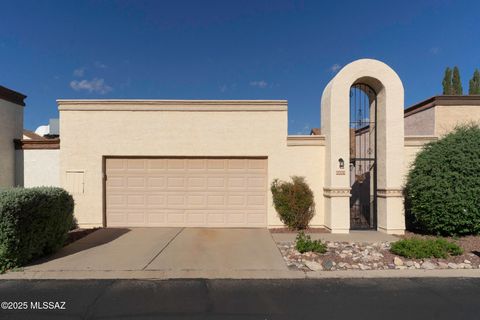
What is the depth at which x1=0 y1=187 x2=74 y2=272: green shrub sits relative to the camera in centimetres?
566

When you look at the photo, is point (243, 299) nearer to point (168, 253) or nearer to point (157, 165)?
point (168, 253)

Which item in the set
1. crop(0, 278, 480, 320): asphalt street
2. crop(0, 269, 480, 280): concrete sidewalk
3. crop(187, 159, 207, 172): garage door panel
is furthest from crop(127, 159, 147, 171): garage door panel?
crop(0, 278, 480, 320): asphalt street

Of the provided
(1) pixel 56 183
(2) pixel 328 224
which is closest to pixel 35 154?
(1) pixel 56 183

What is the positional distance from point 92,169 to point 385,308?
9.26m

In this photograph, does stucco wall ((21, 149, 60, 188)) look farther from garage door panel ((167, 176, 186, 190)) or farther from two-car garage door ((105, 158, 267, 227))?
garage door panel ((167, 176, 186, 190))

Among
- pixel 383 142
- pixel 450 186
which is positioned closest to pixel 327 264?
pixel 450 186

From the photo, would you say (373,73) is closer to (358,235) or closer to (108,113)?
(358,235)

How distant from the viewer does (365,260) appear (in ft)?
21.2

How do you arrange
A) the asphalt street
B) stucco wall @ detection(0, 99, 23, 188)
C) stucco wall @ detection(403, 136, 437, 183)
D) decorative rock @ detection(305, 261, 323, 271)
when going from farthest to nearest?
stucco wall @ detection(0, 99, 23, 188)
stucco wall @ detection(403, 136, 437, 183)
decorative rock @ detection(305, 261, 323, 271)
the asphalt street

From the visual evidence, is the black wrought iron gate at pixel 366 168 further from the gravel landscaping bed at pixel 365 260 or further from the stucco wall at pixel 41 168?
the stucco wall at pixel 41 168

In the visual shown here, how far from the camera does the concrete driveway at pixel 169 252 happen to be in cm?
608

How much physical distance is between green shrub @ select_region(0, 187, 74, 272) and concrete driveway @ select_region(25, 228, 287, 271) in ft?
0.95

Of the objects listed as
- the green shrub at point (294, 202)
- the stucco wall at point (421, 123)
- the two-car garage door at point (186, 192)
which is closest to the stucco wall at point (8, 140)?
the two-car garage door at point (186, 192)

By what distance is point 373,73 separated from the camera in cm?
934
